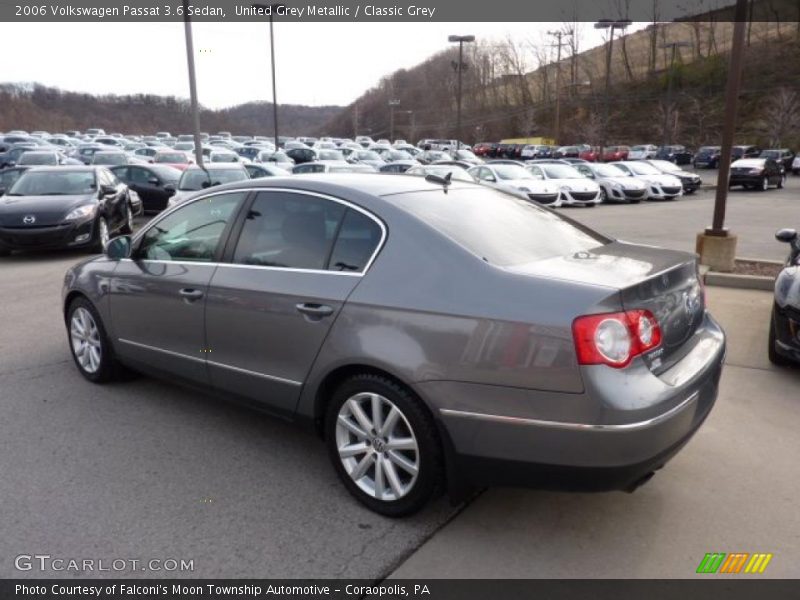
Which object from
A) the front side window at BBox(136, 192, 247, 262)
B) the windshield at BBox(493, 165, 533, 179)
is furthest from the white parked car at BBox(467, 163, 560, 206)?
the front side window at BBox(136, 192, 247, 262)

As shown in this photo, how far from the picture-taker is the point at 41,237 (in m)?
10.5

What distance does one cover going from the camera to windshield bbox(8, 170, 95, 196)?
38.3 ft

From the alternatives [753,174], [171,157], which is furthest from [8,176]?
[753,174]

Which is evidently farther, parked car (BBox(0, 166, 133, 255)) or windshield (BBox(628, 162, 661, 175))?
windshield (BBox(628, 162, 661, 175))

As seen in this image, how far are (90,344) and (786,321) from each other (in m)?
5.26

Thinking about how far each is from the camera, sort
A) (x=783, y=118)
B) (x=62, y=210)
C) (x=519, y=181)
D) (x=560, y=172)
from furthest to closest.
Answer: (x=783, y=118), (x=560, y=172), (x=519, y=181), (x=62, y=210)

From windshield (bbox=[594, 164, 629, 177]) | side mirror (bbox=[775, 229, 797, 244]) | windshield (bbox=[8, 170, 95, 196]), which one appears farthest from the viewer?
windshield (bbox=[594, 164, 629, 177])

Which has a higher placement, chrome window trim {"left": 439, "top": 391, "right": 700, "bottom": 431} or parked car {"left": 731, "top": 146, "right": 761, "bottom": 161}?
parked car {"left": 731, "top": 146, "right": 761, "bottom": 161}

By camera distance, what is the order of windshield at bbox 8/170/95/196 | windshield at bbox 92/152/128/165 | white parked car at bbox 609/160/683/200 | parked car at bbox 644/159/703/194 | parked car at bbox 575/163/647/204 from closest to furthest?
windshield at bbox 8/170/95/196 → parked car at bbox 575/163/647/204 → windshield at bbox 92/152/128/165 → white parked car at bbox 609/160/683/200 → parked car at bbox 644/159/703/194

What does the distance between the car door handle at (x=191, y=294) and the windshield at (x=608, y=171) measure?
2178 centimetres

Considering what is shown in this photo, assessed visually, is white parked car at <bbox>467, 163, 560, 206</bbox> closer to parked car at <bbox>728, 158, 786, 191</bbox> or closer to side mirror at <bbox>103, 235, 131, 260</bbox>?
parked car at <bbox>728, 158, 786, 191</bbox>

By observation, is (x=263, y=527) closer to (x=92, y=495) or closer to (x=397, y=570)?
(x=397, y=570)

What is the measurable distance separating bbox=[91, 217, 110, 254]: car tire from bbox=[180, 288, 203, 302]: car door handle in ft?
27.2

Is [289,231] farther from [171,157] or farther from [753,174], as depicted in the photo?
[753,174]
